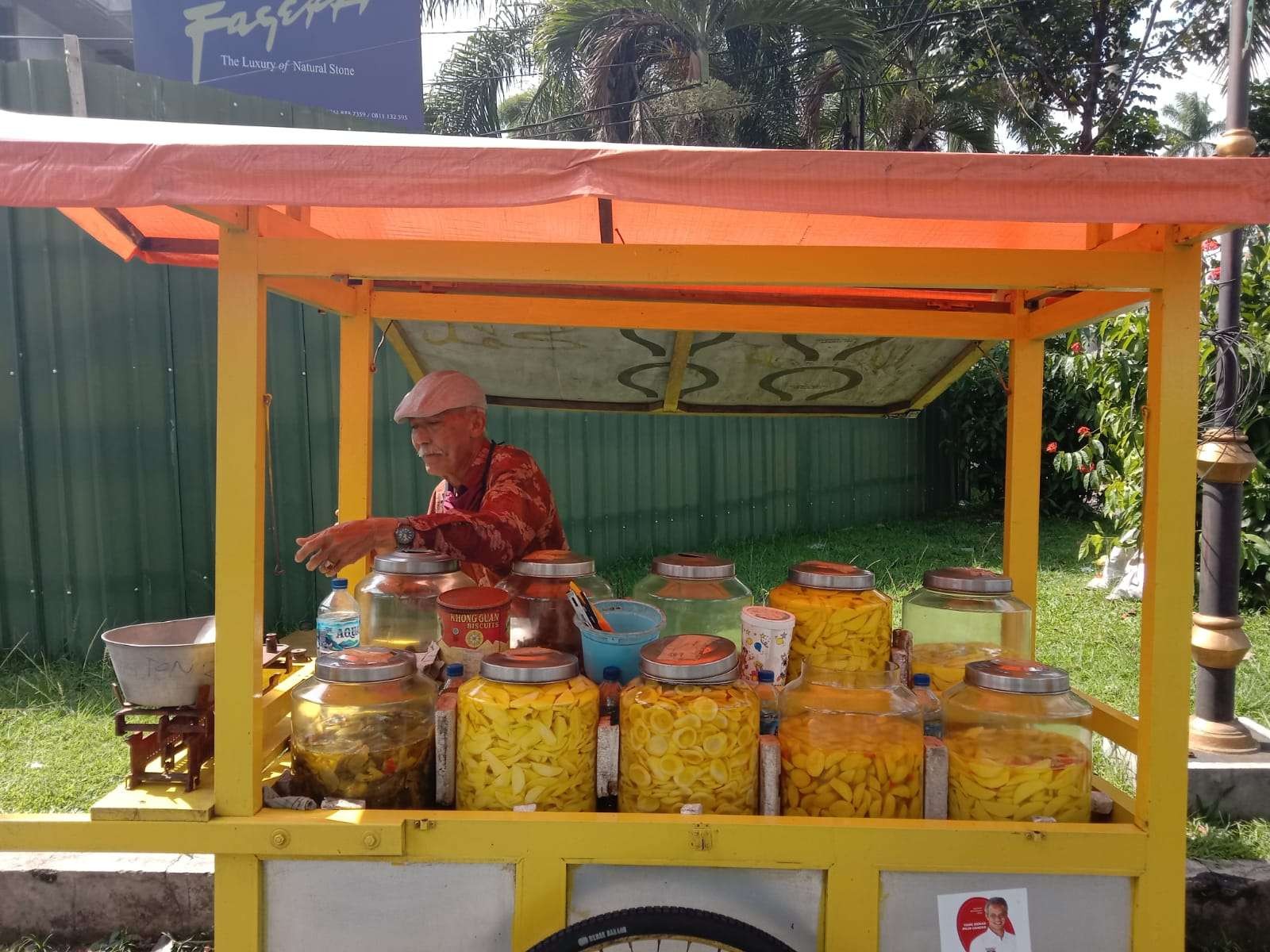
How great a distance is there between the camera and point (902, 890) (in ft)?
5.41

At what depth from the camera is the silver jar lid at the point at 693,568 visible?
2215mm

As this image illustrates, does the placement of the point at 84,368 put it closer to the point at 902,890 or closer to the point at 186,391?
the point at 186,391

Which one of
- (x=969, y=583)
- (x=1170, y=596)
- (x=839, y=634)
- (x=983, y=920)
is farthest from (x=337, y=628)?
(x=1170, y=596)

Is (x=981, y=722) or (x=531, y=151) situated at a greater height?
(x=531, y=151)

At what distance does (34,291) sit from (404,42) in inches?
170

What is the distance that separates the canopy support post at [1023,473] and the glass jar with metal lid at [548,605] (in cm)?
136

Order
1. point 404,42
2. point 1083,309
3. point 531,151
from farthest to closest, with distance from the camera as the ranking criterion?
point 404,42 < point 1083,309 < point 531,151

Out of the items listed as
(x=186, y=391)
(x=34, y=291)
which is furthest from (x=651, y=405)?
(x=34, y=291)

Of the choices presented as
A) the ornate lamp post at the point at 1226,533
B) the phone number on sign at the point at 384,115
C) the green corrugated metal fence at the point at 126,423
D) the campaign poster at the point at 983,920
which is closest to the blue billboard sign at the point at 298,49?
the phone number on sign at the point at 384,115

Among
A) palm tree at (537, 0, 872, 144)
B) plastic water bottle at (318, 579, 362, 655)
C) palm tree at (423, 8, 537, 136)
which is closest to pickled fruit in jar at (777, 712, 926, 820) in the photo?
plastic water bottle at (318, 579, 362, 655)

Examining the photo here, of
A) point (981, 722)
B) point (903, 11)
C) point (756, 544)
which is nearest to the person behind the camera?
point (981, 722)

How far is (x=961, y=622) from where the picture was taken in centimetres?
244

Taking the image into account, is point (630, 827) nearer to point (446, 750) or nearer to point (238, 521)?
point (446, 750)

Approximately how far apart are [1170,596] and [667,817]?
3.37 ft
